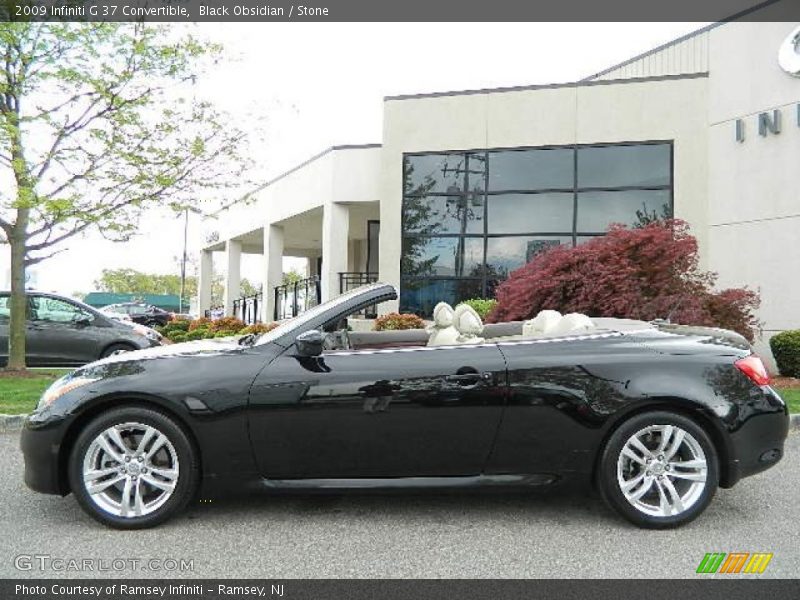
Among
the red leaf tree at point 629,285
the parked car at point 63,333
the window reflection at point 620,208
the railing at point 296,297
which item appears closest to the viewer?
the red leaf tree at point 629,285

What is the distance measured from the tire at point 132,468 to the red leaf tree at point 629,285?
6821 millimetres

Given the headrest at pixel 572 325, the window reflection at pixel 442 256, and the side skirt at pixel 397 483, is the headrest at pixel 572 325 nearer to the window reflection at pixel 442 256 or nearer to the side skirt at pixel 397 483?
the side skirt at pixel 397 483

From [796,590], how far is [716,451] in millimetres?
984

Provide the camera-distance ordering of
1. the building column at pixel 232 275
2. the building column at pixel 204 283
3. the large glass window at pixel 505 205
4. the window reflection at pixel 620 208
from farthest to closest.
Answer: the building column at pixel 204 283
the building column at pixel 232 275
the large glass window at pixel 505 205
the window reflection at pixel 620 208

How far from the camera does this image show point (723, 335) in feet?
14.0

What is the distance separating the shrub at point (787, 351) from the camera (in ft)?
A: 36.2

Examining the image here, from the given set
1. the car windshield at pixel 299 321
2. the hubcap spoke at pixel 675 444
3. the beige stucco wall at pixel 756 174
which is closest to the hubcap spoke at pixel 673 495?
the hubcap spoke at pixel 675 444

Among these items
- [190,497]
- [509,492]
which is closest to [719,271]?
[509,492]

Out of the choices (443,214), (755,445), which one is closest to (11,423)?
(755,445)

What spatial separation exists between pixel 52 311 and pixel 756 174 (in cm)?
1294

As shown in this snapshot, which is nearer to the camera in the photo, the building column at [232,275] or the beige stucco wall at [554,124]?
the beige stucco wall at [554,124]

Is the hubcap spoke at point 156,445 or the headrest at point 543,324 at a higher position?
the headrest at point 543,324

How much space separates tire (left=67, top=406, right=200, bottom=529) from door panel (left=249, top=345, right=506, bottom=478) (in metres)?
0.43

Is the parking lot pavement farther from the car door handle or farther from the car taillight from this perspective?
the car taillight
